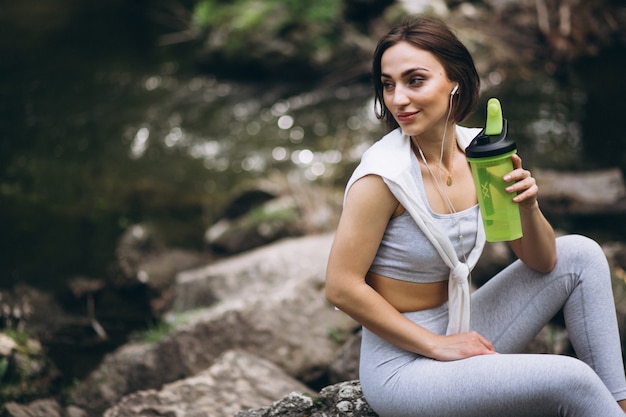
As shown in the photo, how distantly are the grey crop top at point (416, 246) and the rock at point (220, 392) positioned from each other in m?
1.00

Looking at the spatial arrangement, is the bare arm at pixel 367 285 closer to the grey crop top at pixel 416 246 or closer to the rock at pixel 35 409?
the grey crop top at pixel 416 246

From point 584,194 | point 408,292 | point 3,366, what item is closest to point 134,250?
point 3,366

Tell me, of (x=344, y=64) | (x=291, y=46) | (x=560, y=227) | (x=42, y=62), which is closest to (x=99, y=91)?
(x=42, y=62)

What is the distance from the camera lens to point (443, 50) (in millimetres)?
2119

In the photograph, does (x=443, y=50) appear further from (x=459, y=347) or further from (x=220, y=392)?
(x=220, y=392)

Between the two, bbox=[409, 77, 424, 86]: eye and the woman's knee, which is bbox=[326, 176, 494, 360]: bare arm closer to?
bbox=[409, 77, 424, 86]: eye

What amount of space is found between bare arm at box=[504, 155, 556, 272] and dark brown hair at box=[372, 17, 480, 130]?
0.34 m

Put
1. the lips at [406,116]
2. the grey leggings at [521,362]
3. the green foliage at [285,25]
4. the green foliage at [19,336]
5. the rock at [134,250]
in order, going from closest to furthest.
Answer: the grey leggings at [521,362], the lips at [406,116], the green foliage at [19,336], the rock at [134,250], the green foliage at [285,25]

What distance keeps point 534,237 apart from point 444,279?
300 millimetres

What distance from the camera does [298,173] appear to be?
23.6ft

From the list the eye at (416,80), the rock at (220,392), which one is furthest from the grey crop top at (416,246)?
the rock at (220,392)

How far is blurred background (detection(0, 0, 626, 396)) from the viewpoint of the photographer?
655 centimetres

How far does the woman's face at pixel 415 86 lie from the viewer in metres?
2.11

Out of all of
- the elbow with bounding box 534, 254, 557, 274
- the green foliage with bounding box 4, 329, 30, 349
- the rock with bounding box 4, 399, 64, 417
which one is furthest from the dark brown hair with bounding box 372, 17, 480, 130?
the green foliage with bounding box 4, 329, 30, 349
